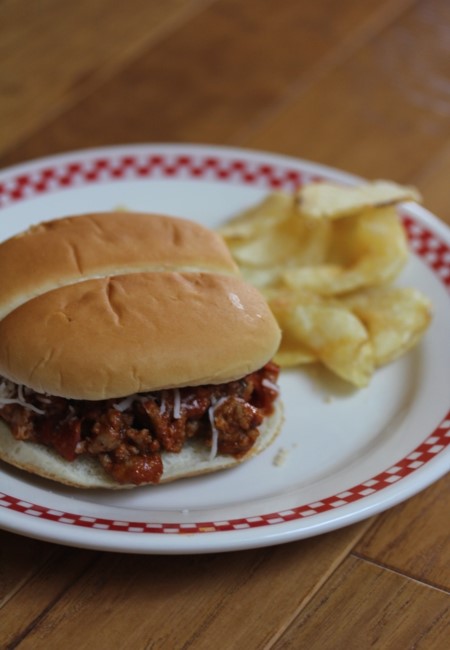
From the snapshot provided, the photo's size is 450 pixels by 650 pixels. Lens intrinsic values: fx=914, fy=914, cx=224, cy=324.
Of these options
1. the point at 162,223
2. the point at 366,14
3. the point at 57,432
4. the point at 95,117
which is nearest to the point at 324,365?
the point at 162,223

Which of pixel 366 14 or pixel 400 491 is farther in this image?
pixel 366 14

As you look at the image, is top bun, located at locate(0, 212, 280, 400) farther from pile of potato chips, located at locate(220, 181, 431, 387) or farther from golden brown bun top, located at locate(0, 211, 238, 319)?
pile of potato chips, located at locate(220, 181, 431, 387)

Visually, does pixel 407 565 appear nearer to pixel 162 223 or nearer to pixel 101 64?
pixel 162 223

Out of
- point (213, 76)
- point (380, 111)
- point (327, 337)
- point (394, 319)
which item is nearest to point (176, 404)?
point (327, 337)

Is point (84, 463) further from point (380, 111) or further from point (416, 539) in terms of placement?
point (380, 111)

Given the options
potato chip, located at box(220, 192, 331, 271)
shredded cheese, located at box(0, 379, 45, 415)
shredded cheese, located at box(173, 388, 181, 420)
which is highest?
potato chip, located at box(220, 192, 331, 271)

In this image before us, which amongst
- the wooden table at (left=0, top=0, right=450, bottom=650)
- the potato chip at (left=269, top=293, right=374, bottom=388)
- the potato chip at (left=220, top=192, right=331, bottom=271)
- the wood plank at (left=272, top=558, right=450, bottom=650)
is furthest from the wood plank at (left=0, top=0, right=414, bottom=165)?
the wood plank at (left=272, top=558, right=450, bottom=650)
